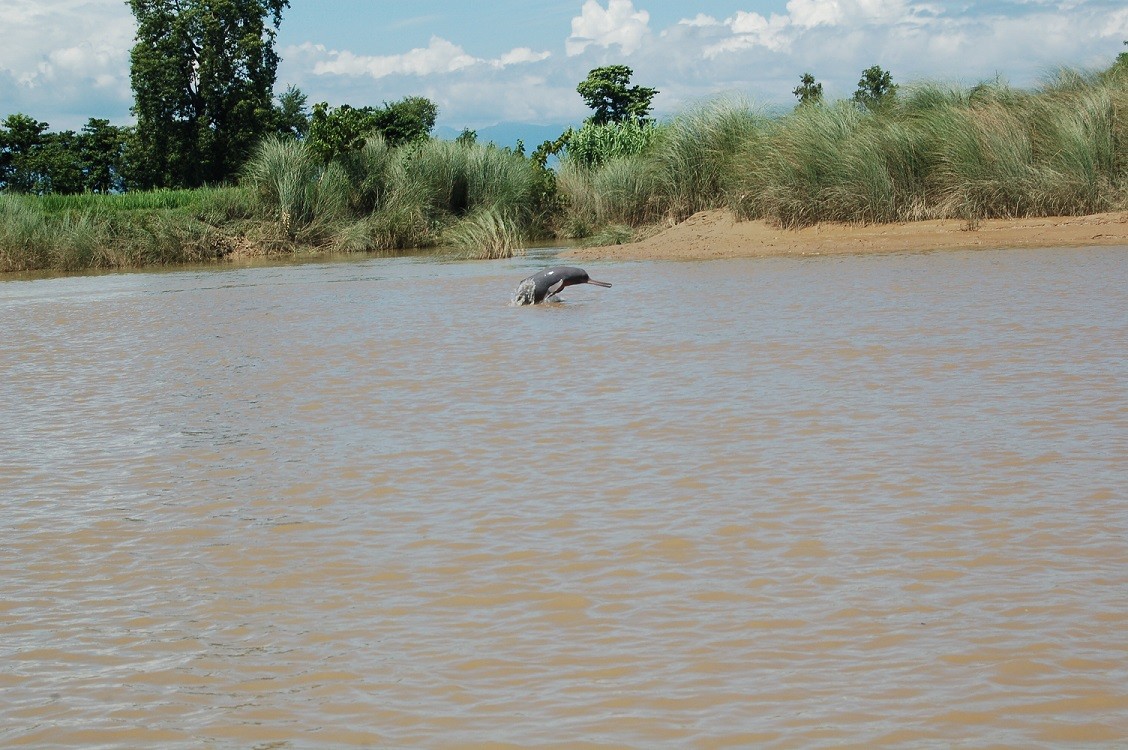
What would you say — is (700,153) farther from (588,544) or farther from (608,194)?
(588,544)

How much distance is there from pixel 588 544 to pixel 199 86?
1980 inches

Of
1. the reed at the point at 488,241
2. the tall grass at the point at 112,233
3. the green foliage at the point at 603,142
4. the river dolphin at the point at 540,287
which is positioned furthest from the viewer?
the green foliage at the point at 603,142

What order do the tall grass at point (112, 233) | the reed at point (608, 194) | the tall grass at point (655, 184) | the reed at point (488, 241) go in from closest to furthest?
the tall grass at point (655, 184) → the reed at point (488, 241) → the reed at point (608, 194) → the tall grass at point (112, 233)

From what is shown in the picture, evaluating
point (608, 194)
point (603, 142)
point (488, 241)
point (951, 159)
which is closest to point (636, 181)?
point (608, 194)

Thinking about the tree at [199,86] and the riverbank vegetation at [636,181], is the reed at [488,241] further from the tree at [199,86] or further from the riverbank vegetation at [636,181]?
the tree at [199,86]

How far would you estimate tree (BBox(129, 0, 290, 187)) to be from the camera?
164 ft

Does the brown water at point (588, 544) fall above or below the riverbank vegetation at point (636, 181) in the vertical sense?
below

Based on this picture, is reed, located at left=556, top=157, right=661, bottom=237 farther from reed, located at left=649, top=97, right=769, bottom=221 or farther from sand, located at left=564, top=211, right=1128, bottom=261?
sand, located at left=564, top=211, right=1128, bottom=261

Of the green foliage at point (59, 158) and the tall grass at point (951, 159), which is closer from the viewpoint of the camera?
the tall grass at point (951, 159)

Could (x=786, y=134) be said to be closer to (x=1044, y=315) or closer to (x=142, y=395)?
(x=1044, y=315)

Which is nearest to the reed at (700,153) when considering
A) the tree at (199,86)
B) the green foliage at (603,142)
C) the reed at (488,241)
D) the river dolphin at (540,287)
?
the reed at (488,241)

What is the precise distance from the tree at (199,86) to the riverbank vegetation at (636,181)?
1374cm

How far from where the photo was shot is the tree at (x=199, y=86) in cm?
5000

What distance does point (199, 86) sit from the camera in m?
51.2
